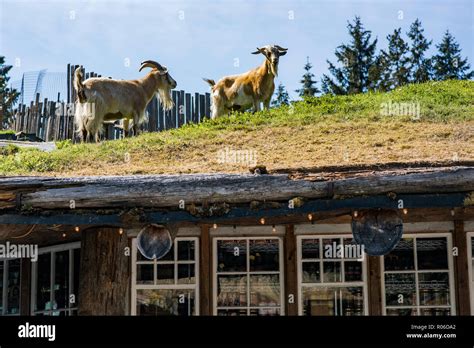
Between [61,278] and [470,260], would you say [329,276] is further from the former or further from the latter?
[61,278]

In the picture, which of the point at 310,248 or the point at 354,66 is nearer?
the point at 310,248

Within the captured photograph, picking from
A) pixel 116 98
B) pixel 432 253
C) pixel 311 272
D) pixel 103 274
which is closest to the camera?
pixel 103 274

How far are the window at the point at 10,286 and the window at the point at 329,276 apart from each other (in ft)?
14.0

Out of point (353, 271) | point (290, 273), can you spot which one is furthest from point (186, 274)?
point (353, 271)

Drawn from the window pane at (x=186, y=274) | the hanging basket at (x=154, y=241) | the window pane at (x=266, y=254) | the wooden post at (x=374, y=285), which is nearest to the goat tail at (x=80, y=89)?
the window pane at (x=186, y=274)

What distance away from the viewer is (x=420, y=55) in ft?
105

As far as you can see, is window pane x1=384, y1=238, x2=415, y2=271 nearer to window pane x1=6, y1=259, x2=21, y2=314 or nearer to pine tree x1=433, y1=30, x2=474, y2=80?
window pane x1=6, y1=259, x2=21, y2=314

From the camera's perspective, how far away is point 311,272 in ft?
34.8

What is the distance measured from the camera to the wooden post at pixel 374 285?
10.4 m

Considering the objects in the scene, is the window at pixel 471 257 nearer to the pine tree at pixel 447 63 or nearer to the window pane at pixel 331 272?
the window pane at pixel 331 272

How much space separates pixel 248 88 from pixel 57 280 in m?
12.1

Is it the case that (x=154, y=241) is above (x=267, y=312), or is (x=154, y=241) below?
above

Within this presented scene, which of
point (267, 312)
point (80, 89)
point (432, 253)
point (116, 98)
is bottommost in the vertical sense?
point (267, 312)

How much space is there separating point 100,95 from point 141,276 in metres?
8.89
